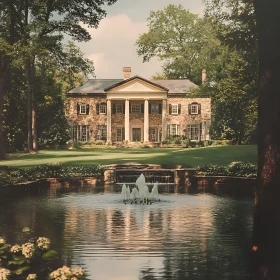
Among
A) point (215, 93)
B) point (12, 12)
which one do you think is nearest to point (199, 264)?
point (12, 12)

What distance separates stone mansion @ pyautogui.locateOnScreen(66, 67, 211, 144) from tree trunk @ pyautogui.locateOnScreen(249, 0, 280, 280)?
52494mm

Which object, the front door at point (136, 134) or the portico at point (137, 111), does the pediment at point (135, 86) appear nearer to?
the portico at point (137, 111)

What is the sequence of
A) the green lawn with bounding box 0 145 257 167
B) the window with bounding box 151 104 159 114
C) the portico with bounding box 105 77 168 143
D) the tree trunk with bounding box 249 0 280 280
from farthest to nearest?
the window with bounding box 151 104 159 114 < the portico with bounding box 105 77 168 143 < the green lawn with bounding box 0 145 257 167 < the tree trunk with bounding box 249 0 280 280

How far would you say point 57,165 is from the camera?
2516 centimetres

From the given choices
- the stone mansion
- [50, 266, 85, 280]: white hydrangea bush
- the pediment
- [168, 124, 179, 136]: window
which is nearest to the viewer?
[50, 266, 85, 280]: white hydrangea bush

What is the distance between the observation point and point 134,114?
6119 cm

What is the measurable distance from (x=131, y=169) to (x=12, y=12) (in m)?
14.5

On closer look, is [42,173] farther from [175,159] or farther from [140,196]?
[175,159]

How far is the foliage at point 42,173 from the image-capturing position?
21.1 metres

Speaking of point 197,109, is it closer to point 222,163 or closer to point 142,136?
point 142,136

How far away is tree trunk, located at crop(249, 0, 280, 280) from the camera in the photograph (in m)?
6.90

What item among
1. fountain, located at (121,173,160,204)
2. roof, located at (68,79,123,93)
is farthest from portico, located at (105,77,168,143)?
fountain, located at (121,173,160,204)

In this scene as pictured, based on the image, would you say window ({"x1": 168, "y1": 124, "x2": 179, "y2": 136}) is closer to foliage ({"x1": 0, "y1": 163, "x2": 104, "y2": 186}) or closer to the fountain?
foliage ({"x1": 0, "y1": 163, "x2": 104, "y2": 186})

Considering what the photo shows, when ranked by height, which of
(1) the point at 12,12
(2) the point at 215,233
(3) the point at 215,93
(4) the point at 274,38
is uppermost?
(1) the point at 12,12
